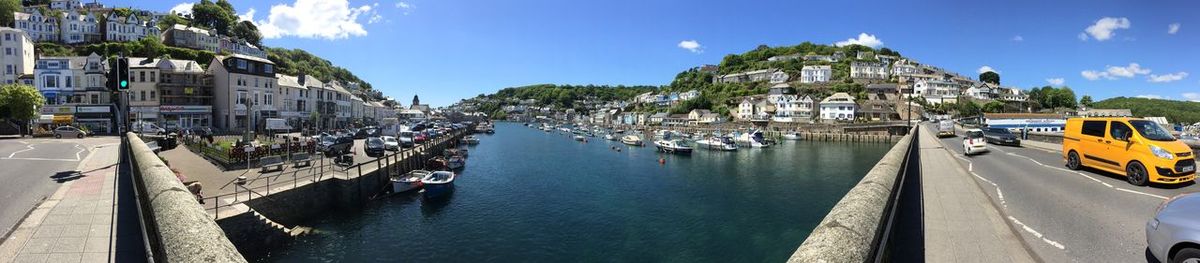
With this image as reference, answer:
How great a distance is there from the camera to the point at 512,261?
17.6m

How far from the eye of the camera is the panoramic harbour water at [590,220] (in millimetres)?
18438

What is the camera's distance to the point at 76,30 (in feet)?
281

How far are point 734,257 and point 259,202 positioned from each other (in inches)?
731

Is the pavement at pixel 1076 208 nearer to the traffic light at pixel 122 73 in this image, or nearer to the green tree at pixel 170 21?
the traffic light at pixel 122 73

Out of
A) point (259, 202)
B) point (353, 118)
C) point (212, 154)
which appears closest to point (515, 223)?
point (259, 202)

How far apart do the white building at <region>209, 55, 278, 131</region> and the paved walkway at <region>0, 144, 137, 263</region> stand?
5096 cm

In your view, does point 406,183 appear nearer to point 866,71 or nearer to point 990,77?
point 866,71

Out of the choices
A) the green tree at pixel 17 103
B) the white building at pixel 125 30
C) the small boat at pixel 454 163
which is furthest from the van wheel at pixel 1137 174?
the white building at pixel 125 30

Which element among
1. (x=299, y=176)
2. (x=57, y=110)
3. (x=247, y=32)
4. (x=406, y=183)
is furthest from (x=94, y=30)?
(x=406, y=183)

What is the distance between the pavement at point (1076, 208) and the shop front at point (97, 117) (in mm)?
71809

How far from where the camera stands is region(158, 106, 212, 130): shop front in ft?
171

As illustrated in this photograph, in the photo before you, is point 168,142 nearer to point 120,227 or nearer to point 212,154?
point 212,154

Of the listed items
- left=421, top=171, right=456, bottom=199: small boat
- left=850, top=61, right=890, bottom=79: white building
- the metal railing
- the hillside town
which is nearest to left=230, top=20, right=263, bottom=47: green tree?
the hillside town

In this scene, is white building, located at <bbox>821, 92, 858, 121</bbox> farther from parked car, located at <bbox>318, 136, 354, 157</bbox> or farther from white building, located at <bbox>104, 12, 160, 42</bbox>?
white building, located at <bbox>104, 12, 160, 42</bbox>
